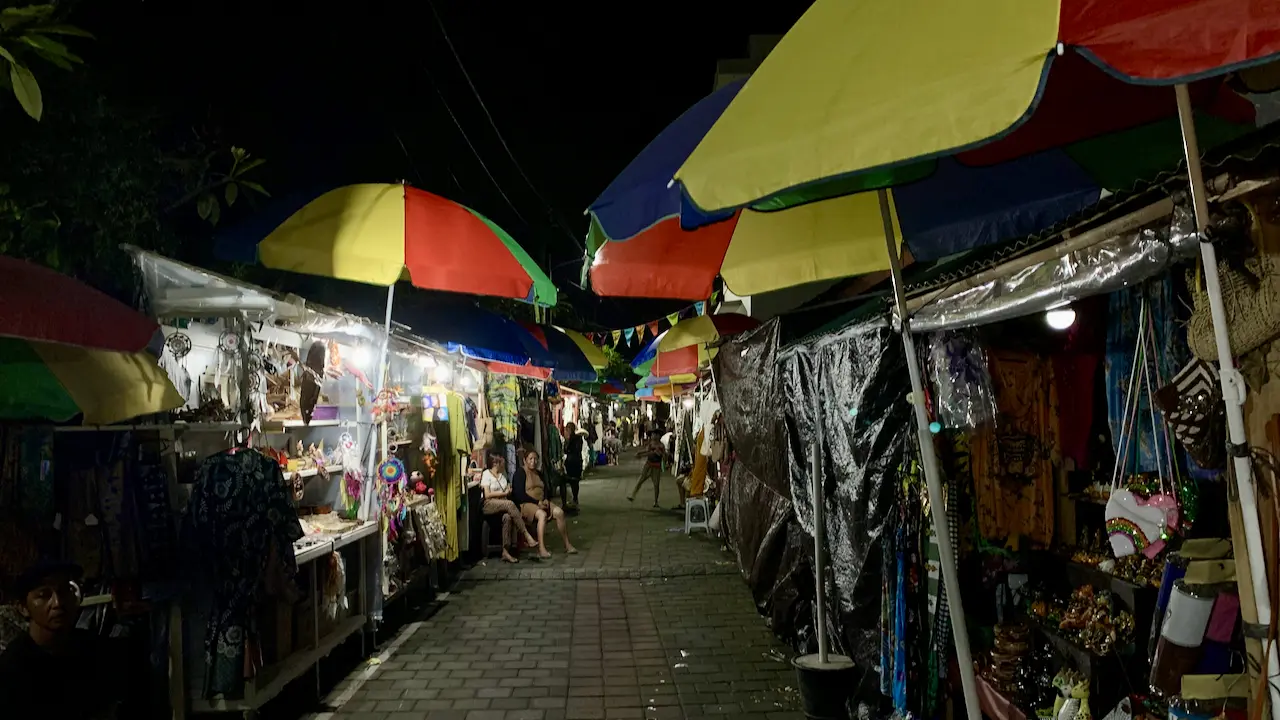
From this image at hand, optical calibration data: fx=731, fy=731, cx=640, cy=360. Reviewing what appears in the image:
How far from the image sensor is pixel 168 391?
14.4 ft

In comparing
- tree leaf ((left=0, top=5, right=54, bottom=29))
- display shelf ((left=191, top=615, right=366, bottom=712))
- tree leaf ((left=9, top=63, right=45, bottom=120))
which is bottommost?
display shelf ((left=191, top=615, right=366, bottom=712))

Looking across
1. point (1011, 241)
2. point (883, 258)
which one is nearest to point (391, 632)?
point (883, 258)

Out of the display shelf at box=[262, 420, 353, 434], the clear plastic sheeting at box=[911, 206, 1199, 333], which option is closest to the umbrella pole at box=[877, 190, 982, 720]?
the clear plastic sheeting at box=[911, 206, 1199, 333]

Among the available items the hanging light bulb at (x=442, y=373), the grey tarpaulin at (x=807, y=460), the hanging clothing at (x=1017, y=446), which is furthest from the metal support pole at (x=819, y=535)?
the hanging light bulb at (x=442, y=373)

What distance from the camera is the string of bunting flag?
12.7m

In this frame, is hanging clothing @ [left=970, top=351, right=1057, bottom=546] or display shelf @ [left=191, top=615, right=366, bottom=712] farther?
display shelf @ [left=191, top=615, right=366, bottom=712]

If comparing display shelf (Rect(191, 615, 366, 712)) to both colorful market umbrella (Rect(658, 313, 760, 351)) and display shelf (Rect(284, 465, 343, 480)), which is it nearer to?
display shelf (Rect(284, 465, 343, 480))

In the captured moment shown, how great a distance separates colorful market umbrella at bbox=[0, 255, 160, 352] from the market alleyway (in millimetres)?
3685

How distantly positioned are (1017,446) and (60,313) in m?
5.30

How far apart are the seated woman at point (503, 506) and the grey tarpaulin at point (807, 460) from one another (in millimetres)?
4045

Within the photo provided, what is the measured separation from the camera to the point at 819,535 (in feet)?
19.2

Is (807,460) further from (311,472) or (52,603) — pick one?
(52,603)

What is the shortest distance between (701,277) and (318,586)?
427 centimetres

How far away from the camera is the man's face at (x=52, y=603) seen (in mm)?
3642
